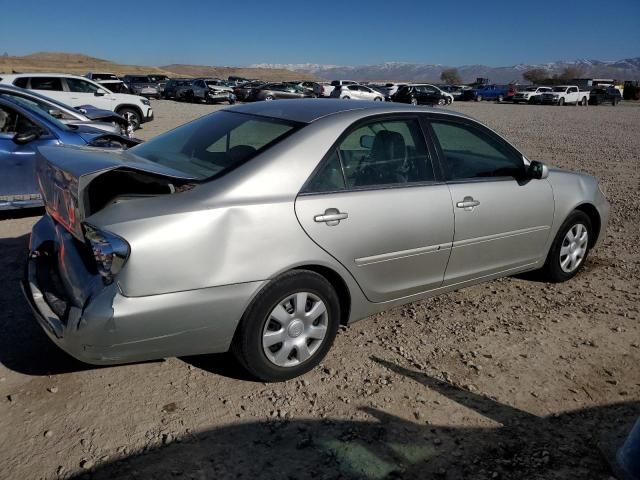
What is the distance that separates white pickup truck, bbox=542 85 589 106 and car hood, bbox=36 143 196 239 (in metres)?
46.6

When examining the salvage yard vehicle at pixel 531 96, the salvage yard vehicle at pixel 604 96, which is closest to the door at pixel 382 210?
the salvage yard vehicle at pixel 531 96

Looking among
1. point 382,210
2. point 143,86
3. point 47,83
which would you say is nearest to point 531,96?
point 143,86

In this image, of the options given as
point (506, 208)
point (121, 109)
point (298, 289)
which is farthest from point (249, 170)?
point (121, 109)

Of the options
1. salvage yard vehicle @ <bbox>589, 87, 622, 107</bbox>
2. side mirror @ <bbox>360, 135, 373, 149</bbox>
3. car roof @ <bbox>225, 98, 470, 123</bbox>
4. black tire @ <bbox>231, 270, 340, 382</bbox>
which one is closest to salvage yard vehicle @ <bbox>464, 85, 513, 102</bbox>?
salvage yard vehicle @ <bbox>589, 87, 622, 107</bbox>

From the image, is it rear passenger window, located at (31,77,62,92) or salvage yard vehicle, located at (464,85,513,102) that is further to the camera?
salvage yard vehicle, located at (464,85,513,102)

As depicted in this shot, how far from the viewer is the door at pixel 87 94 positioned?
51.8 feet

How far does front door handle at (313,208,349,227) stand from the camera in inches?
116

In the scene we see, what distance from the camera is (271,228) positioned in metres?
2.78

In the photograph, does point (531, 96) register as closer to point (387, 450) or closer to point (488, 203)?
point (488, 203)

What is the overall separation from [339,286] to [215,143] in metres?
1.20

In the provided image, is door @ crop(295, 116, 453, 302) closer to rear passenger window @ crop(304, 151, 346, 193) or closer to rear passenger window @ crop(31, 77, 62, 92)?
rear passenger window @ crop(304, 151, 346, 193)

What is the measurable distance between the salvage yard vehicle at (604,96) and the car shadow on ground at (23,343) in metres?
50.9

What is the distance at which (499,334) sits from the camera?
378 centimetres

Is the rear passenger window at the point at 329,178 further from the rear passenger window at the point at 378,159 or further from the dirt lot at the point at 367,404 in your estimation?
the dirt lot at the point at 367,404
